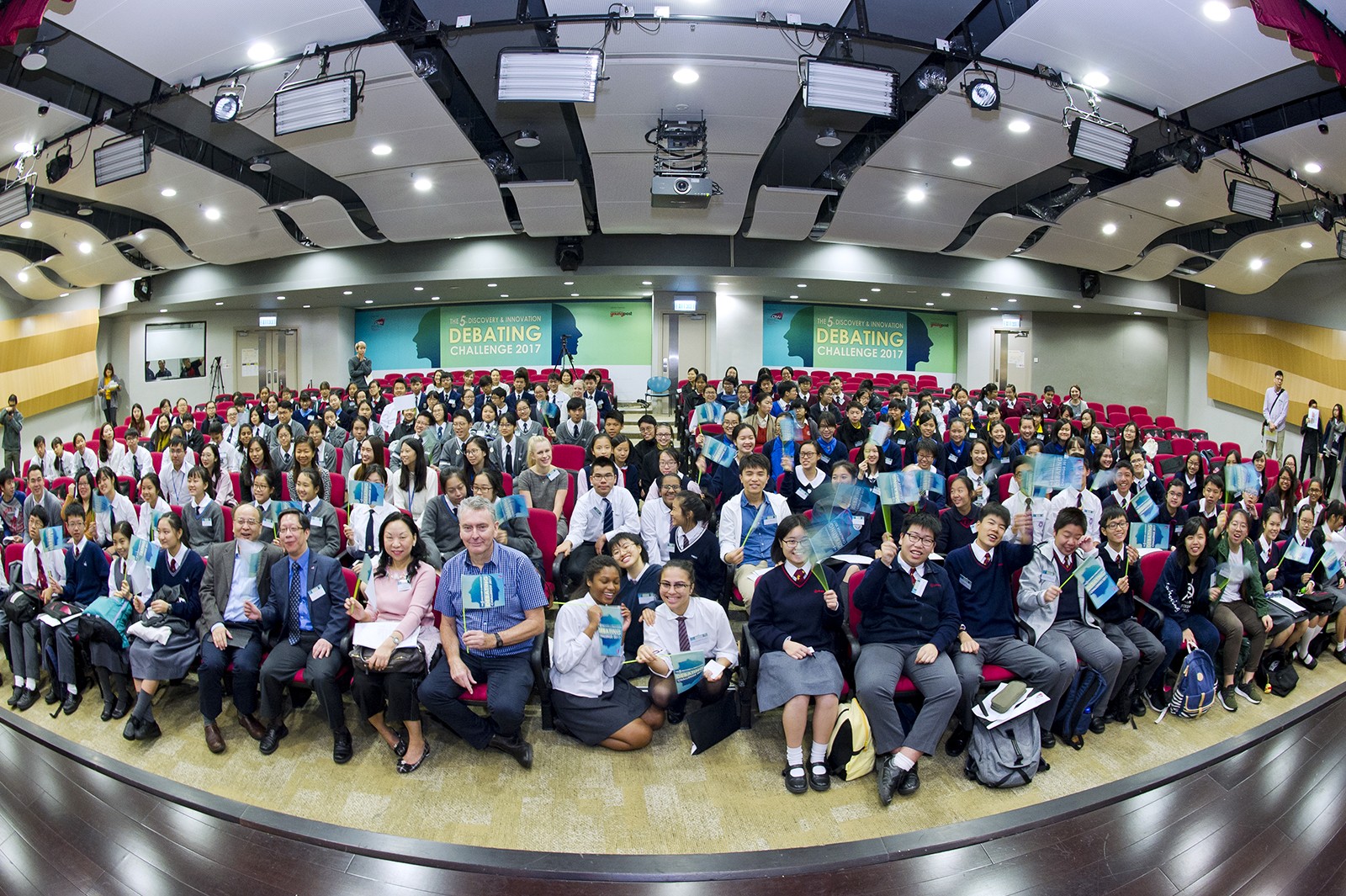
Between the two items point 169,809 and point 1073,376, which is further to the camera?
point 1073,376

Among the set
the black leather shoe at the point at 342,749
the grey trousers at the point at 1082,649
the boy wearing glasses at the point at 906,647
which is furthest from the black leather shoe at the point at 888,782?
the black leather shoe at the point at 342,749

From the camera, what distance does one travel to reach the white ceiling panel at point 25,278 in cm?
1080

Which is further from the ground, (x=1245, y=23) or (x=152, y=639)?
(x=1245, y=23)

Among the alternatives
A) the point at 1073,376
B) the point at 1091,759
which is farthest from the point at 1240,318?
the point at 1091,759

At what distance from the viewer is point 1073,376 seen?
1405 centimetres

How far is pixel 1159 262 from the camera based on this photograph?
1062 centimetres

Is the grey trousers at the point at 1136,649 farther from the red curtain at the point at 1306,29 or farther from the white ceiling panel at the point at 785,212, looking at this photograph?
the white ceiling panel at the point at 785,212

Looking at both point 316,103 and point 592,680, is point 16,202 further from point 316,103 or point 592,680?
point 592,680

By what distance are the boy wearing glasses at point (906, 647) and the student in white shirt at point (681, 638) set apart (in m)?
0.58

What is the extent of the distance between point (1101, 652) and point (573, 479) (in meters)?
3.19

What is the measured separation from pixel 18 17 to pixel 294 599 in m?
3.52

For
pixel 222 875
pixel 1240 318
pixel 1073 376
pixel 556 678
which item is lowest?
→ pixel 222 875

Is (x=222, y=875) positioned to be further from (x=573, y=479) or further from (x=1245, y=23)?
(x=1245, y=23)

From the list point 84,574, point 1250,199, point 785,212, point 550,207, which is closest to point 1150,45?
point 1250,199
